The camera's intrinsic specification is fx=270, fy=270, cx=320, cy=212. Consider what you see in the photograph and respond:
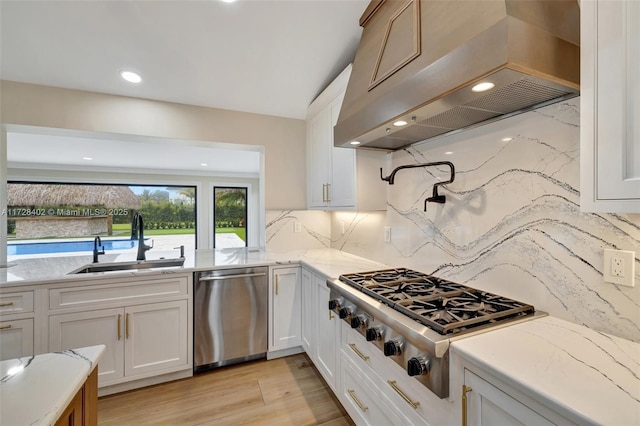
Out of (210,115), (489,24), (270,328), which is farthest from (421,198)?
(210,115)

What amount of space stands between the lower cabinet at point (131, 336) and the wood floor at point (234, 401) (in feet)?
0.53

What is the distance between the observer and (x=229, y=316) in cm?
235

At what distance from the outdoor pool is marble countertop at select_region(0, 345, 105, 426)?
18.3 feet

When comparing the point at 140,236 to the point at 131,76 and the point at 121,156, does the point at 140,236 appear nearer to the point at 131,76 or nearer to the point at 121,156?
the point at 131,76

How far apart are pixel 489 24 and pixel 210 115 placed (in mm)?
2563

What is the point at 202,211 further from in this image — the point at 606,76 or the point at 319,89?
the point at 606,76

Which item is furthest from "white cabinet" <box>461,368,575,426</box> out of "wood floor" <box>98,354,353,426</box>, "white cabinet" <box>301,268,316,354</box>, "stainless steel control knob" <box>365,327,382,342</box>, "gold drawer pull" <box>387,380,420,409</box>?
"white cabinet" <box>301,268,316,354</box>

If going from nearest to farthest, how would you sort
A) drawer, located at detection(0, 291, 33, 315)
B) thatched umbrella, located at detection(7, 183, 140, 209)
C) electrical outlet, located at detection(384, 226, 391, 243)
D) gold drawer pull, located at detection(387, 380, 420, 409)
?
1. gold drawer pull, located at detection(387, 380, 420, 409)
2. drawer, located at detection(0, 291, 33, 315)
3. electrical outlet, located at detection(384, 226, 391, 243)
4. thatched umbrella, located at detection(7, 183, 140, 209)

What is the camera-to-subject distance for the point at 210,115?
2.79m

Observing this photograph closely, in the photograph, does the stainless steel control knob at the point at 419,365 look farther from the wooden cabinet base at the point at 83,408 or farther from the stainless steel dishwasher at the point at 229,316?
the stainless steel dishwasher at the point at 229,316

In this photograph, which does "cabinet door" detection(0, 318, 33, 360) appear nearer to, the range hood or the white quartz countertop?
the range hood

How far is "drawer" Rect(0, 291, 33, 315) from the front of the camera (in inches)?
70.2

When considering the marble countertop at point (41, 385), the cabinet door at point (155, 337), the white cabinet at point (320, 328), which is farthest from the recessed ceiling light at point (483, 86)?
the cabinet door at point (155, 337)

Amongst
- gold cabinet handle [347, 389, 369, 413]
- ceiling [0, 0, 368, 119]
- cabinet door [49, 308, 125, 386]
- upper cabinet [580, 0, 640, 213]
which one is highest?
ceiling [0, 0, 368, 119]
